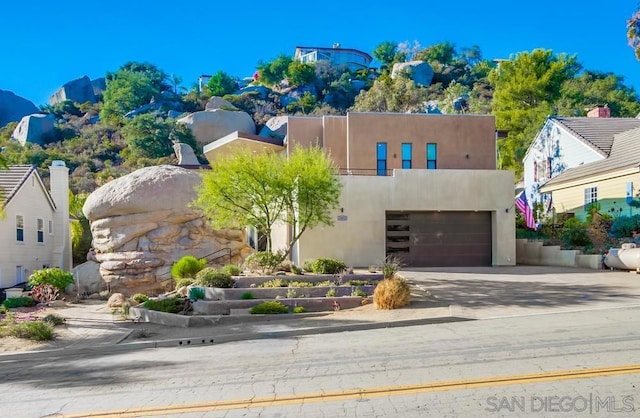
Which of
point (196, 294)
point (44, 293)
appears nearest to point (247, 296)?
point (196, 294)

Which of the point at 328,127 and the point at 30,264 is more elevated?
the point at 328,127

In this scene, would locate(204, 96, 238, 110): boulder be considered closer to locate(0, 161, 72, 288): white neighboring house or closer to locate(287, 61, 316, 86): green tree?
locate(287, 61, 316, 86): green tree

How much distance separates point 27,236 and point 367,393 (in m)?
26.6

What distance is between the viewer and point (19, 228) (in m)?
25.8

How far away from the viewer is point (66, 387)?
23.8 ft

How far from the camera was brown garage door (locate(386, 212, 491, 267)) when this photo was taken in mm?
22281

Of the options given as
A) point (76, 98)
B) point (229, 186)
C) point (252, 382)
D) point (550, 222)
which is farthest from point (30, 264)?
point (76, 98)

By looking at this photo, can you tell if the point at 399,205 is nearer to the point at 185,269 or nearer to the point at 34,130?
the point at 185,269

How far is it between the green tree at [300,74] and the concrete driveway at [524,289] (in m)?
84.1

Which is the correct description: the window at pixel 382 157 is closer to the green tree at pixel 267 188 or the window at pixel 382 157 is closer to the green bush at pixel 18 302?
the green tree at pixel 267 188

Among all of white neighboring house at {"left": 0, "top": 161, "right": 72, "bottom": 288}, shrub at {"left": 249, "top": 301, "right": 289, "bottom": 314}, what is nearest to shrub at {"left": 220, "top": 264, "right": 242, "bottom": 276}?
shrub at {"left": 249, "top": 301, "right": 289, "bottom": 314}

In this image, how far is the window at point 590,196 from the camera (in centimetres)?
2675

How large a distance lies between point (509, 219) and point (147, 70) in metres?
95.2

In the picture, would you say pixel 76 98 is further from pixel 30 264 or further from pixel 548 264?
pixel 548 264
